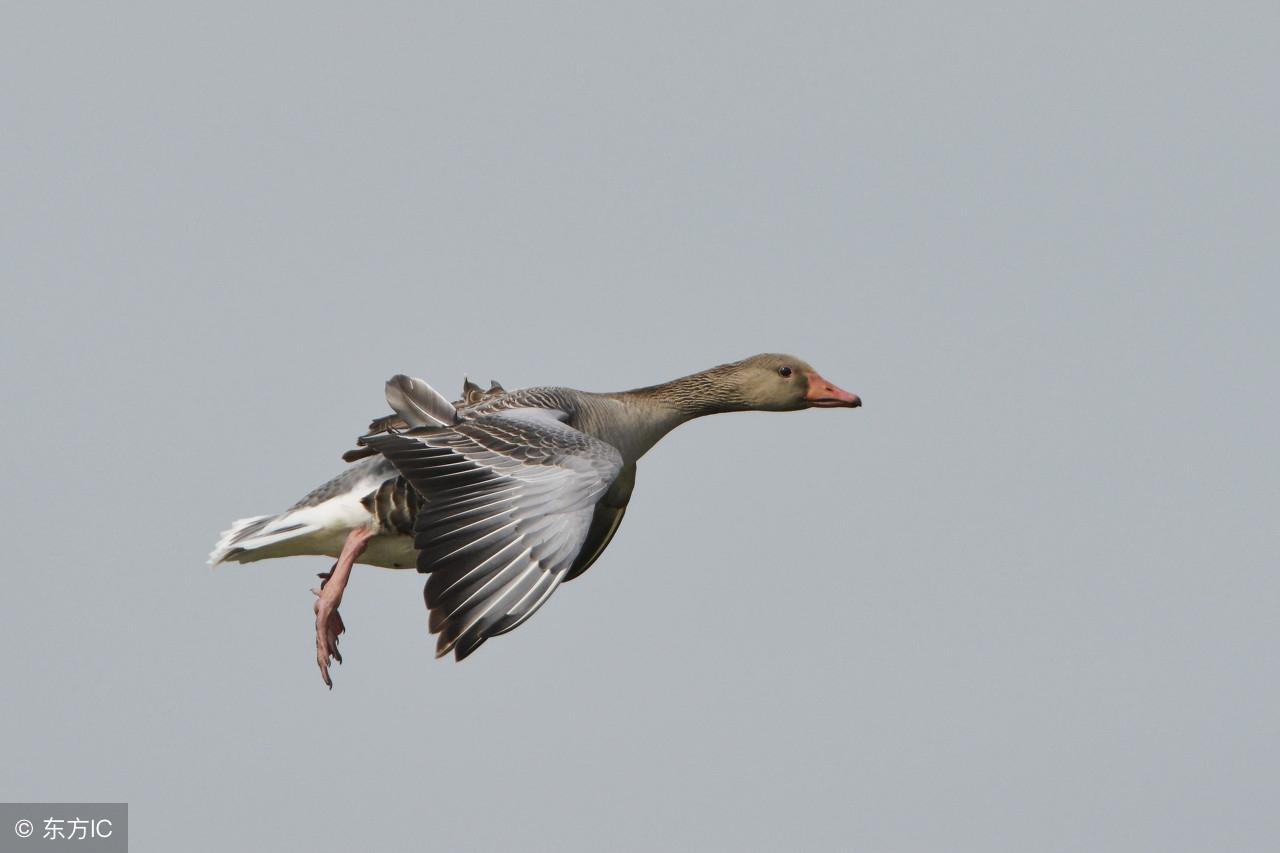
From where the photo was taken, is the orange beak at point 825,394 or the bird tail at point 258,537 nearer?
the bird tail at point 258,537

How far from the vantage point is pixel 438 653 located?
10.4m

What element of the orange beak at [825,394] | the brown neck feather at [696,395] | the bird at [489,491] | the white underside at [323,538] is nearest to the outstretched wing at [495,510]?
the bird at [489,491]

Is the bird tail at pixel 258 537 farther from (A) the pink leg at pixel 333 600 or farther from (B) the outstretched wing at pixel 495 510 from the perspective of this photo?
(B) the outstretched wing at pixel 495 510

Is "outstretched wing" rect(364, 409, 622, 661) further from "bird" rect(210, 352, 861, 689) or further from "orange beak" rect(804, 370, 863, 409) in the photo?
"orange beak" rect(804, 370, 863, 409)

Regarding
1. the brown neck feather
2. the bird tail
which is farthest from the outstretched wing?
the brown neck feather

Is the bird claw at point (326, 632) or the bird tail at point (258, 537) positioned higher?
the bird tail at point (258, 537)

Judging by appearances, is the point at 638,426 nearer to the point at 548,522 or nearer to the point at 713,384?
the point at 713,384

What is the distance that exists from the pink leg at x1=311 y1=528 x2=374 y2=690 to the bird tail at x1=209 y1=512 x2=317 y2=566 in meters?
0.38

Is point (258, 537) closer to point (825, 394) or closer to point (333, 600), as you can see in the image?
point (333, 600)

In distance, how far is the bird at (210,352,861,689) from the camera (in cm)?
1101

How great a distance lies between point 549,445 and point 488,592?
1.93 meters

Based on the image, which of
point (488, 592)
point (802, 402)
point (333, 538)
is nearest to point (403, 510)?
point (333, 538)

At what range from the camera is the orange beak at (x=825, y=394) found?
16297 mm

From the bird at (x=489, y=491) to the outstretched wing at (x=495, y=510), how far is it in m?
0.01
